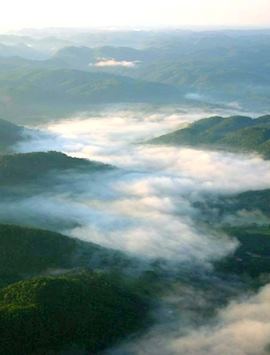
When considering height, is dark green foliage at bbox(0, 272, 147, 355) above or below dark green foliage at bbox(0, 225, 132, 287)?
below

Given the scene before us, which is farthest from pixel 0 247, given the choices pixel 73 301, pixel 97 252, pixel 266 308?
pixel 266 308

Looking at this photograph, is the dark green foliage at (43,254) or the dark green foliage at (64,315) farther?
the dark green foliage at (43,254)

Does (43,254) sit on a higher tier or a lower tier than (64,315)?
higher

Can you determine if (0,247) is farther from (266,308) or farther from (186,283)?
(266,308)

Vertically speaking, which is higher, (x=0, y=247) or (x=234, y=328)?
(x=0, y=247)

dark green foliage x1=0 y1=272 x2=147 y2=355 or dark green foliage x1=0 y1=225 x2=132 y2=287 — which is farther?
dark green foliage x1=0 y1=225 x2=132 y2=287

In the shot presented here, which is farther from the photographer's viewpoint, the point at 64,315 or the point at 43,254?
the point at 43,254

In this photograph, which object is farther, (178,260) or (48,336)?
(178,260)

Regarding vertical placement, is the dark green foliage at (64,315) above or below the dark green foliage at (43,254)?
below
